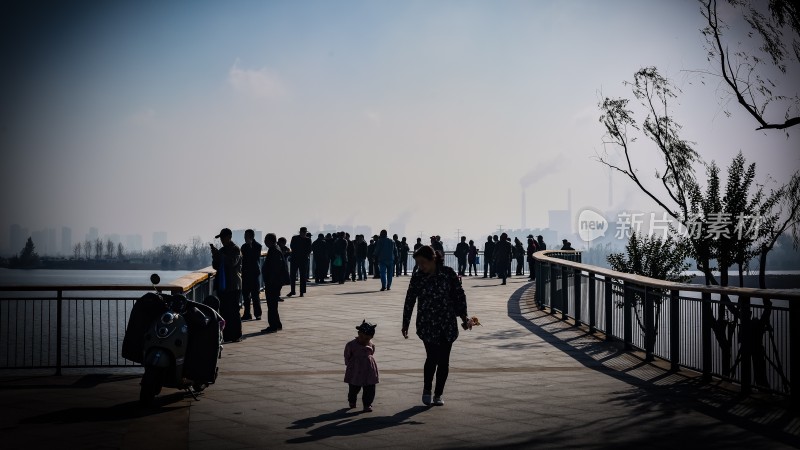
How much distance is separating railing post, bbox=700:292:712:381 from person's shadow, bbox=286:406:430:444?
11.2ft

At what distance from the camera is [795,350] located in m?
8.78

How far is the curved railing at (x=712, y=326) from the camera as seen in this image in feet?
30.1

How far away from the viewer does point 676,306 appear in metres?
11.3

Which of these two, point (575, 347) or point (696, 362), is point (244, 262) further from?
point (696, 362)

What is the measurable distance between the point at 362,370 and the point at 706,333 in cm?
399

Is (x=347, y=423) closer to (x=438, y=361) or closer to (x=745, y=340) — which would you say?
(x=438, y=361)

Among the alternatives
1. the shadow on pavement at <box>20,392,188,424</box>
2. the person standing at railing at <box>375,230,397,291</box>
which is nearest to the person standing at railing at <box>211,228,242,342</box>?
the shadow on pavement at <box>20,392,188,424</box>

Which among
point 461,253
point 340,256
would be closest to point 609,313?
point 340,256

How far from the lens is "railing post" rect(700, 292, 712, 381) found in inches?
417

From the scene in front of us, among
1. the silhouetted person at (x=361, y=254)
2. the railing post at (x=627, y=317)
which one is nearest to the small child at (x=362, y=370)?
the railing post at (x=627, y=317)

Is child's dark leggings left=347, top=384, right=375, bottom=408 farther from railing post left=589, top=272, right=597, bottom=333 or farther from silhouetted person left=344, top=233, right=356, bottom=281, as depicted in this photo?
silhouetted person left=344, top=233, right=356, bottom=281

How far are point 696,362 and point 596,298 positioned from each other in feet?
14.7

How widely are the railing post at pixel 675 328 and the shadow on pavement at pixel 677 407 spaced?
6.8 inches

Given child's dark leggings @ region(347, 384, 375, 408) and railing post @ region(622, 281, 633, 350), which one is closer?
child's dark leggings @ region(347, 384, 375, 408)
